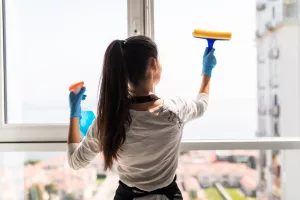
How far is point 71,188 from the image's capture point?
4.75 feet

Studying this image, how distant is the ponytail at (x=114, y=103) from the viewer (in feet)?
3.53

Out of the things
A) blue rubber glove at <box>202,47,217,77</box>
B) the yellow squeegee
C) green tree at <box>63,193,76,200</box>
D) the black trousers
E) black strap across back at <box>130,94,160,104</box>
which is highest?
the yellow squeegee

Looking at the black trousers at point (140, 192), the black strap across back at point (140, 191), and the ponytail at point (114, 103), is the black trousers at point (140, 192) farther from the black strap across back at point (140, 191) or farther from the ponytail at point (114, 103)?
the ponytail at point (114, 103)

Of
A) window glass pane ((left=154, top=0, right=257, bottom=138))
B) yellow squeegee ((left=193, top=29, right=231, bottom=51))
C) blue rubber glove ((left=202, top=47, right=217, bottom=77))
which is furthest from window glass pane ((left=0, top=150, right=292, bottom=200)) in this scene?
yellow squeegee ((left=193, top=29, right=231, bottom=51))

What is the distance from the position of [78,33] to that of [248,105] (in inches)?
30.5

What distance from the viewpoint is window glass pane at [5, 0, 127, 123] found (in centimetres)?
142

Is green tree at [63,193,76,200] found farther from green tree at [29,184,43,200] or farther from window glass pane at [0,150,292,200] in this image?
green tree at [29,184,43,200]

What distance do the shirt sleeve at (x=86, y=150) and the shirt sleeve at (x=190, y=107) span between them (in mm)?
287

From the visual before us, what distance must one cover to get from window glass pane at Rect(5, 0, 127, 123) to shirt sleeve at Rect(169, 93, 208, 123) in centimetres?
42

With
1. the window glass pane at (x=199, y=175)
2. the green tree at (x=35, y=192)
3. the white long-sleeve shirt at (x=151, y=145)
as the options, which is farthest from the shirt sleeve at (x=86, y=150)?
the green tree at (x=35, y=192)

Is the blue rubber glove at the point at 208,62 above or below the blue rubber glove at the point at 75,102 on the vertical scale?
above

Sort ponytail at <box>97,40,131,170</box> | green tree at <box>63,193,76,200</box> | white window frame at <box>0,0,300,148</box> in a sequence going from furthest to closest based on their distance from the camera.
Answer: green tree at <box>63,193,76,200</box> → white window frame at <box>0,0,300,148</box> → ponytail at <box>97,40,131,170</box>

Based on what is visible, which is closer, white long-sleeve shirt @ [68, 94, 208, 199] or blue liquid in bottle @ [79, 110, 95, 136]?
white long-sleeve shirt @ [68, 94, 208, 199]

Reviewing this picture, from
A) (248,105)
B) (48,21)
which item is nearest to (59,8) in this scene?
(48,21)
